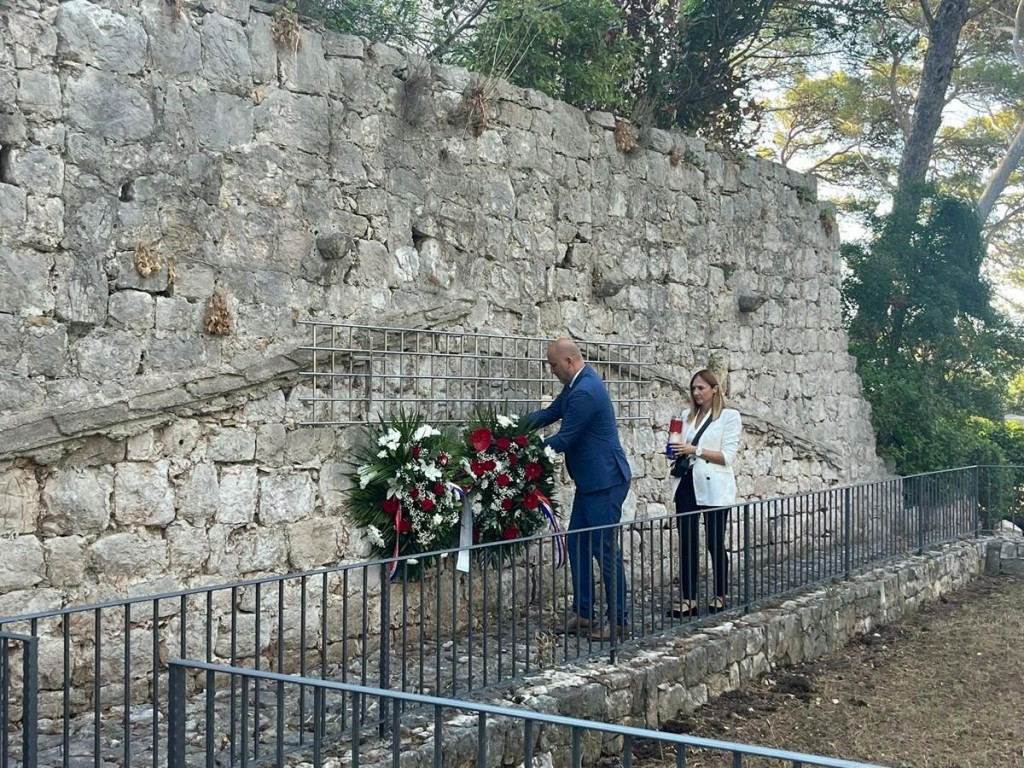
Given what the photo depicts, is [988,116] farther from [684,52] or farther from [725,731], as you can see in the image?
[725,731]

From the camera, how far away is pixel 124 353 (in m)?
5.43

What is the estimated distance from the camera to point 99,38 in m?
5.40

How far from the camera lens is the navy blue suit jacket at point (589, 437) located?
6.46 m

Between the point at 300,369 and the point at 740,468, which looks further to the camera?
the point at 740,468

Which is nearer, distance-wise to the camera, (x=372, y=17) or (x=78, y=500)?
(x=78, y=500)

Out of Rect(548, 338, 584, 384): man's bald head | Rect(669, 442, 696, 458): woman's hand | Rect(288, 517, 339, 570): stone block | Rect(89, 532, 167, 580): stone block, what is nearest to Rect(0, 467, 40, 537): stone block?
Rect(89, 532, 167, 580): stone block

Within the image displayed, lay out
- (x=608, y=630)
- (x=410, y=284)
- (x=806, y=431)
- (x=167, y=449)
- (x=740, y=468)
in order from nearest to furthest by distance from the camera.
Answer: (x=167, y=449) < (x=608, y=630) < (x=410, y=284) < (x=740, y=468) < (x=806, y=431)

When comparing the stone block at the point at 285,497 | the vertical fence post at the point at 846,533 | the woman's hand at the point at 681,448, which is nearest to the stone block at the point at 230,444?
the stone block at the point at 285,497

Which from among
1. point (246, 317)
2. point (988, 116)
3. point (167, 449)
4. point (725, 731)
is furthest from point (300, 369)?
point (988, 116)

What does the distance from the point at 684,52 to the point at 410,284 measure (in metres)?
4.82

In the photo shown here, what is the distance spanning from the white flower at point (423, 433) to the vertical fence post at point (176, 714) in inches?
123

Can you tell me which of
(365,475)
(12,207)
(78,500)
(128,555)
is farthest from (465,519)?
(12,207)

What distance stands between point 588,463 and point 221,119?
2867 mm

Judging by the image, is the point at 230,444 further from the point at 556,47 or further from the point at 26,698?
the point at 556,47
